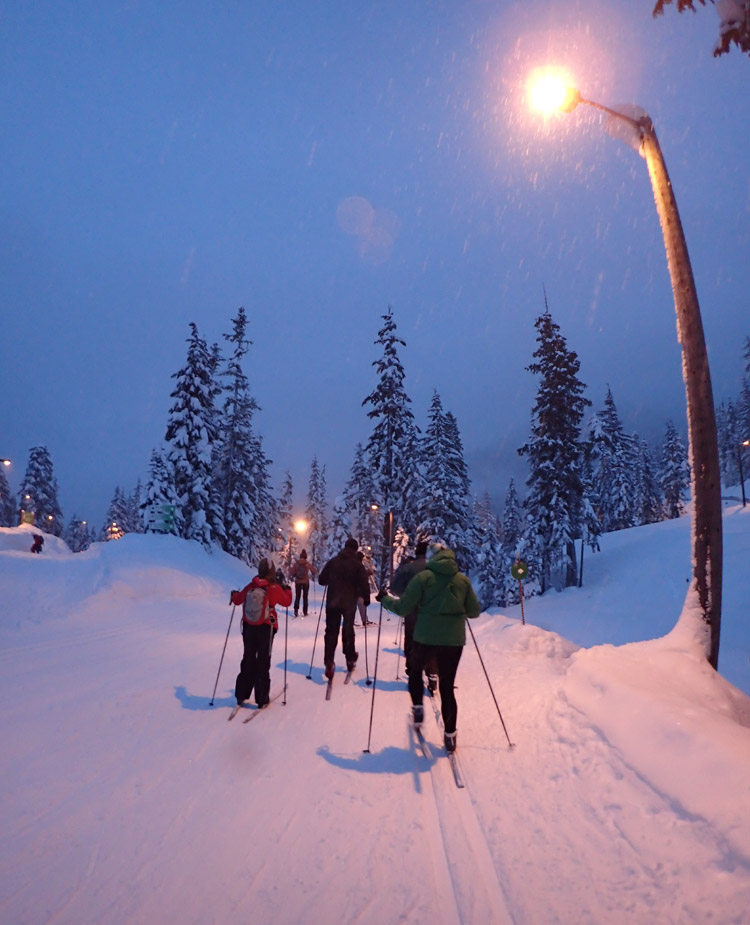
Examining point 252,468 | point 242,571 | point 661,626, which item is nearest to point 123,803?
point 661,626

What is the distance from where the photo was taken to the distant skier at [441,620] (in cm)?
605

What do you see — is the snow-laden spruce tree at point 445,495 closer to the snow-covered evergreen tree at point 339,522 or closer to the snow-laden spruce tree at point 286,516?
the snow-covered evergreen tree at point 339,522

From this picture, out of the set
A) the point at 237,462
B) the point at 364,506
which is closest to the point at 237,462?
the point at 237,462

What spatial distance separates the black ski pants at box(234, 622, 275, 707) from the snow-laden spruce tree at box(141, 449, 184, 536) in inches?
959

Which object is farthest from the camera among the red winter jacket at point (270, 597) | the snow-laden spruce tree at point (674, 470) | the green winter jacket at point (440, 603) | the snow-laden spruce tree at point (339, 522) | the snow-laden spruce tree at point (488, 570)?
the snow-laden spruce tree at point (674, 470)

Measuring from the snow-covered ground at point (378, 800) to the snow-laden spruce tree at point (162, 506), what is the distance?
20.8 metres

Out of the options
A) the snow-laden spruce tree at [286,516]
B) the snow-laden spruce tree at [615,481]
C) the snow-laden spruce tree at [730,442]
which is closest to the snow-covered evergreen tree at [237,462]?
the snow-laden spruce tree at [286,516]

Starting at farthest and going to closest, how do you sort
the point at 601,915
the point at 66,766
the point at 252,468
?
the point at 252,468 → the point at 66,766 → the point at 601,915

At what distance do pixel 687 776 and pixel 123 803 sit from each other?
4687 millimetres

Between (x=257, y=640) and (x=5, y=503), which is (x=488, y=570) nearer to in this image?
(x=257, y=640)

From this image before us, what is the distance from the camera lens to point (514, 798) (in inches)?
193

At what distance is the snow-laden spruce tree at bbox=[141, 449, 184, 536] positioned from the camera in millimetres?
30000

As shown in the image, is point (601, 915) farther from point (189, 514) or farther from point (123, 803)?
point (189, 514)

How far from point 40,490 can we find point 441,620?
69.7m
